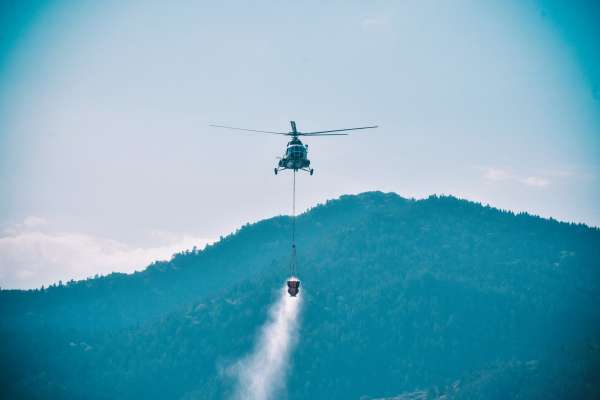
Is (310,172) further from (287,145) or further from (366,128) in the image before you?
(366,128)

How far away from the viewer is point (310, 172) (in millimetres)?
114688

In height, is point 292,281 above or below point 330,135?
below

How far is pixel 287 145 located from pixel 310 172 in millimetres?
4866

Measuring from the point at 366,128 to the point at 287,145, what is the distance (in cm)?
1542

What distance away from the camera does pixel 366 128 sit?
104 m

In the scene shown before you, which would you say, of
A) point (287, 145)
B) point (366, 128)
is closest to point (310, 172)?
point (287, 145)

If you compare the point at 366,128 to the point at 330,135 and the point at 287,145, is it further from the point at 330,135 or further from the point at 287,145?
the point at 287,145

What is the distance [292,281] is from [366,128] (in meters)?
20.4

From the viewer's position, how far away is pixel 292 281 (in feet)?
340

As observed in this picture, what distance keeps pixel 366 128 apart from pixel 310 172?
13.8 m

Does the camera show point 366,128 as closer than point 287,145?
Yes

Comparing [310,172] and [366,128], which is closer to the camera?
[366,128]

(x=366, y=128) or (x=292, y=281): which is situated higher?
(x=366, y=128)

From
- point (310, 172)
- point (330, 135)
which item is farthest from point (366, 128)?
point (310, 172)
